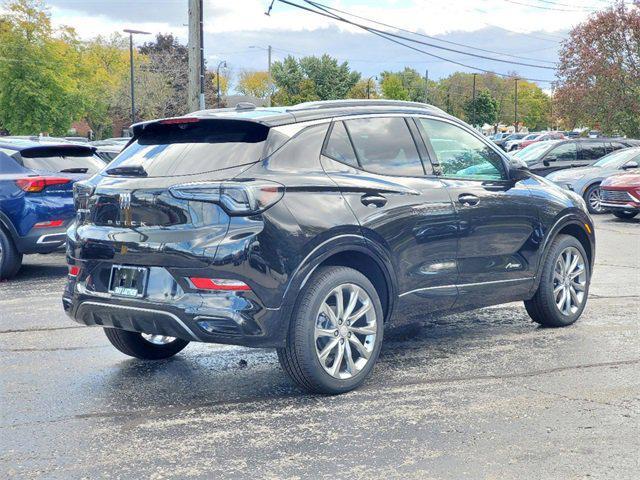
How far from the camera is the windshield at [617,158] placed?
818 inches

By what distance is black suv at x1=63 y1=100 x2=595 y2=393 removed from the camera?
16.3 ft

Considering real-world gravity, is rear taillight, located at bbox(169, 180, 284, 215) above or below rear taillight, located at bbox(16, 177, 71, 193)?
above

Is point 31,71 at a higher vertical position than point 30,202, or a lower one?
higher

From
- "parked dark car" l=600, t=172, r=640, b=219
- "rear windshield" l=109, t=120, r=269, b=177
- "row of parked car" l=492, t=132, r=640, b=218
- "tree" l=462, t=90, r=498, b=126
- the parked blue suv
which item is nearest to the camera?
"rear windshield" l=109, t=120, r=269, b=177

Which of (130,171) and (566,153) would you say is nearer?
(130,171)

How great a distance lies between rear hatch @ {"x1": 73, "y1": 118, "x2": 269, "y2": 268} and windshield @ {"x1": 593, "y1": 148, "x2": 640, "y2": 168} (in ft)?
56.1

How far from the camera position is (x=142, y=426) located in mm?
4812

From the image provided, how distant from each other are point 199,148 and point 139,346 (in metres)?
1.69

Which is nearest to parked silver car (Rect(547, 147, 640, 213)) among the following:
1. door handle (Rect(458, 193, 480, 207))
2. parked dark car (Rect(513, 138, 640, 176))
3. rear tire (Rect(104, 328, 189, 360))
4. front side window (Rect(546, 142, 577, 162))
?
parked dark car (Rect(513, 138, 640, 176))

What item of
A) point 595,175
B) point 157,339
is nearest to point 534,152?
point 595,175

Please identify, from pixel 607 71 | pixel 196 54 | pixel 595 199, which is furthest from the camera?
pixel 607 71

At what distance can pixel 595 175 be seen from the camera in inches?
805

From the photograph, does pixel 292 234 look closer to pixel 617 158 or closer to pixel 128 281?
pixel 128 281

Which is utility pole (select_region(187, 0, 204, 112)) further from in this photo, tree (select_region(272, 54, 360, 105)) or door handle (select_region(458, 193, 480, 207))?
tree (select_region(272, 54, 360, 105))
